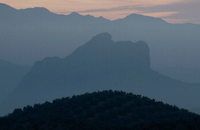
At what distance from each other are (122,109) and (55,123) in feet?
35.1

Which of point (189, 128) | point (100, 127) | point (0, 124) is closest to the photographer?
point (189, 128)

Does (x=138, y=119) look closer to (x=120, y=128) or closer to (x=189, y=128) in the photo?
(x=120, y=128)

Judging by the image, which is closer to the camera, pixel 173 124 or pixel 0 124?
pixel 173 124

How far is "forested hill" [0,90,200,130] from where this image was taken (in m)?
29.9

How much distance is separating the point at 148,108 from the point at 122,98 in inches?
153

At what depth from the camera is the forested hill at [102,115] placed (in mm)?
29938

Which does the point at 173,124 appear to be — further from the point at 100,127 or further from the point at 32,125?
the point at 32,125

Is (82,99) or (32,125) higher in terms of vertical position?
(82,99)

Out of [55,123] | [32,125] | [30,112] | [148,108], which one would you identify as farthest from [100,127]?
[30,112]

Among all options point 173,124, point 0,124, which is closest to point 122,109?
point 173,124

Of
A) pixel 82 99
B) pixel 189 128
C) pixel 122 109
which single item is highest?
pixel 82 99

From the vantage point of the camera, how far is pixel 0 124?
107 ft

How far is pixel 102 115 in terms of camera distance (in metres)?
37.4

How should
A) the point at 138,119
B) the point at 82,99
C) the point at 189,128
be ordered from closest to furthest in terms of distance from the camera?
the point at 189,128
the point at 138,119
the point at 82,99
